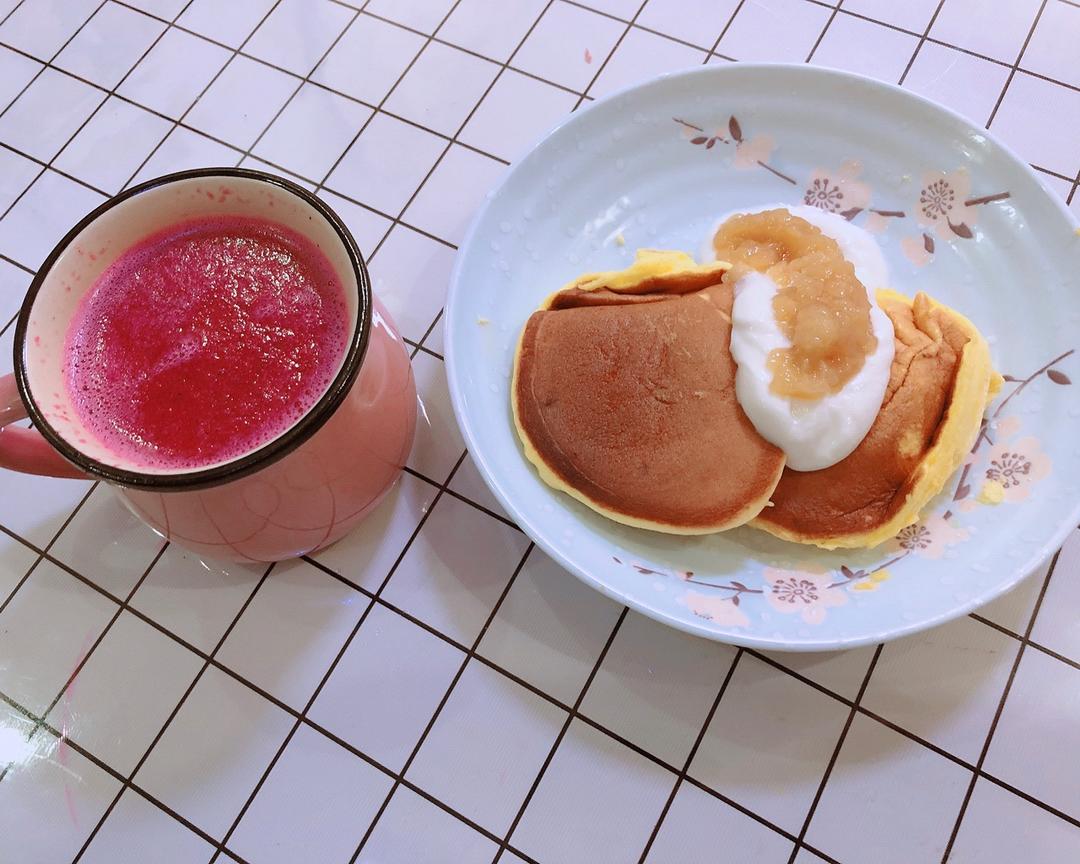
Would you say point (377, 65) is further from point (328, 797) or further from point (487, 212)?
point (328, 797)

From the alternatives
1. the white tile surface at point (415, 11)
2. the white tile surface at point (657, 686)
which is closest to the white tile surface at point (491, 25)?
the white tile surface at point (415, 11)

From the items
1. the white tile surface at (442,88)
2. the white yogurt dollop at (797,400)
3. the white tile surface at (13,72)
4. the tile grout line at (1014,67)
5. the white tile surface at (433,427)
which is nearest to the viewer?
the white yogurt dollop at (797,400)

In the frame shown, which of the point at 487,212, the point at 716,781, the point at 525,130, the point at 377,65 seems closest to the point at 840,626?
the point at 716,781

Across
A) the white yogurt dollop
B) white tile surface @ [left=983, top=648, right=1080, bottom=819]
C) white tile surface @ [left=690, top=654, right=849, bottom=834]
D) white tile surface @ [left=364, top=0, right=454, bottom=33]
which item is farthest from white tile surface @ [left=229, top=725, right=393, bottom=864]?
white tile surface @ [left=364, top=0, right=454, bottom=33]

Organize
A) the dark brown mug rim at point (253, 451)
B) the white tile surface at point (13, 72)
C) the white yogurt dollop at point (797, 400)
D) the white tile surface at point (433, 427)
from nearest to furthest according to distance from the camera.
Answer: the dark brown mug rim at point (253, 451)
the white yogurt dollop at point (797, 400)
the white tile surface at point (433, 427)
the white tile surface at point (13, 72)

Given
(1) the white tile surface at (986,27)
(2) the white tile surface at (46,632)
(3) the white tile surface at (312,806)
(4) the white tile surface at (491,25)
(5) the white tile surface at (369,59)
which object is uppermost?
(1) the white tile surface at (986,27)

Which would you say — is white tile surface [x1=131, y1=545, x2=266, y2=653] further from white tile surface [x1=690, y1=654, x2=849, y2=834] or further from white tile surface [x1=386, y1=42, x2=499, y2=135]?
white tile surface [x1=386, y1=42, x2=499, y2=135]

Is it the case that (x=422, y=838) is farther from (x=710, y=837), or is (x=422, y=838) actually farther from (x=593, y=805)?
(x=710, y=837)

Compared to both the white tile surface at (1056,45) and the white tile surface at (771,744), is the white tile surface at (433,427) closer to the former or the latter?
the white tile surface at (771,744)

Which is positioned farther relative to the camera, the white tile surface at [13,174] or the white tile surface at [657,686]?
the white tile surface at [13,174]
